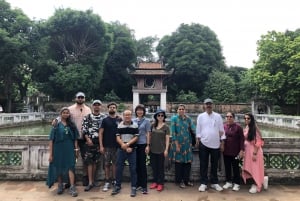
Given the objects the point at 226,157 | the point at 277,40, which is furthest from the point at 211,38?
the point at 226,157

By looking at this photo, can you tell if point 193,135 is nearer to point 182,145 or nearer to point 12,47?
point 182,145

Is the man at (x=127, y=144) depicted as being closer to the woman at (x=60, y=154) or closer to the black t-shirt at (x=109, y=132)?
the black t-shirt at (x=109, y=132)

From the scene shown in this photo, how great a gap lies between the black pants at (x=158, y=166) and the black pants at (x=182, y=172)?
0.30 m

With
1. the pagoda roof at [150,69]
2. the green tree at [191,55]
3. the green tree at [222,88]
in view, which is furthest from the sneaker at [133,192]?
the green tree at [191,55]

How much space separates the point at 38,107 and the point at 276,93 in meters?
23.8

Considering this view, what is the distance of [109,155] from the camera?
209 inches

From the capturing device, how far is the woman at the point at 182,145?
17.7 ft

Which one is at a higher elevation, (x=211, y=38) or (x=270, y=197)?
(x=211, y=38)

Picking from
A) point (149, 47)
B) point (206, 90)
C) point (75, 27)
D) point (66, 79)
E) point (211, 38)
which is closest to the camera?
point (66, 79)

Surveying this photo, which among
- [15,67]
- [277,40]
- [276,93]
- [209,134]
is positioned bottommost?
[209,134]

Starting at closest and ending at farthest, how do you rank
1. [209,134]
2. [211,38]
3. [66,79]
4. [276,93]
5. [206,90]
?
[209,134]
[276,93]
[66,79]
[206,90]
[211,38]

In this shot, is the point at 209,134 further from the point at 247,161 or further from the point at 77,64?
the point at 77,64

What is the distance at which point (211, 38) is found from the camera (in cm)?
4619

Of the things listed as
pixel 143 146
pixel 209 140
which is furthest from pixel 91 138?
pixel 209 140
